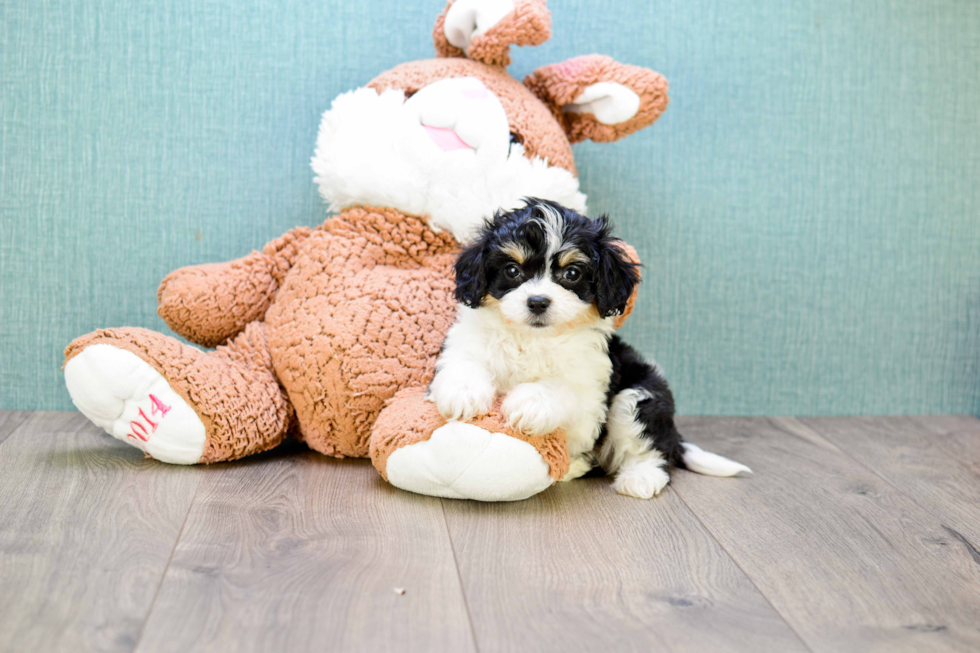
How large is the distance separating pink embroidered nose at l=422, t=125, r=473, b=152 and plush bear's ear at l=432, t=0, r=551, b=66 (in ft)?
0.89

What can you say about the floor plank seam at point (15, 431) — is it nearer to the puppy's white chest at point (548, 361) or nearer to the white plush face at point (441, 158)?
the white plush face at point (441, 158)

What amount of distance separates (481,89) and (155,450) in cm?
110

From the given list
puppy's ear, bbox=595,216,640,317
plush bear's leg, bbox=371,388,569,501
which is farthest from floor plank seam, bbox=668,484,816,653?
puppy's ear, bbox=595,216,640,317

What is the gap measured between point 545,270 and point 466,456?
1.29 feet

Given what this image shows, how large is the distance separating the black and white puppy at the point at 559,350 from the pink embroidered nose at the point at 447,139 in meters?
0.27

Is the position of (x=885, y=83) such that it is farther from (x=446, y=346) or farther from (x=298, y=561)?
(x=298, y=561)

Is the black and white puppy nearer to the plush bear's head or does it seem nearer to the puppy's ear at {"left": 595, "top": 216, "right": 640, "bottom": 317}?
the puppy's ear at {"left": 595, "top": 216, "right": 640, "bottom": 317}

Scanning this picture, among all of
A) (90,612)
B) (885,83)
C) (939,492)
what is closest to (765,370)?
(939,492)


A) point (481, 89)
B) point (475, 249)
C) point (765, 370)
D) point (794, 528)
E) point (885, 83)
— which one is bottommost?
point (794, 528)

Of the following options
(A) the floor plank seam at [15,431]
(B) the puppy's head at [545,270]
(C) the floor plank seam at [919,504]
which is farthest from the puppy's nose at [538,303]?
(A) the floor plank seam at [15,431]

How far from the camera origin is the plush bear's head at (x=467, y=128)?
1.88 meters

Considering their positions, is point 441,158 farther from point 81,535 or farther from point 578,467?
point 81,535

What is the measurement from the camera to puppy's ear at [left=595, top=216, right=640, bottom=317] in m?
1.62

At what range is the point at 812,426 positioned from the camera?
247 centimetres
